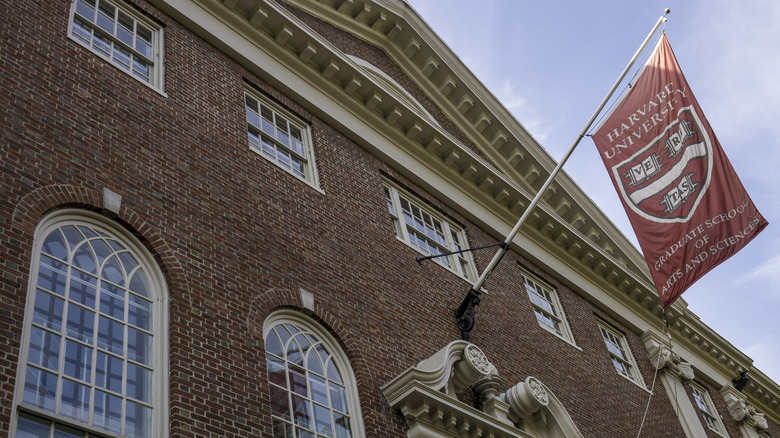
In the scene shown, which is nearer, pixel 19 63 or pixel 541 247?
pixel 19 63

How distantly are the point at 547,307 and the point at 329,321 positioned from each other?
8737mm

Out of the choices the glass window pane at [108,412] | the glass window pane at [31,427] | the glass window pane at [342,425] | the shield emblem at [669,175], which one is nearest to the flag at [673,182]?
the shield emblem at [669,175]

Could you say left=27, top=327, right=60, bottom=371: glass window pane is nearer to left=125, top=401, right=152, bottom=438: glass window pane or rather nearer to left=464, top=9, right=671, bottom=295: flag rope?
left=125, top=401, right=152, bottom=438: glass window pane

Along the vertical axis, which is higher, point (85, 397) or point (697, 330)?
point (697, 330)

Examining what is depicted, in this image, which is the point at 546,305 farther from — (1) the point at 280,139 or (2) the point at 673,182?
(1) the point at 280,139

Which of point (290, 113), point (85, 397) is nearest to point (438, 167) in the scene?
point (290, 113)

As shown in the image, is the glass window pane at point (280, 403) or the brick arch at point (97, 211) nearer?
the brick arch at point (97, 211)

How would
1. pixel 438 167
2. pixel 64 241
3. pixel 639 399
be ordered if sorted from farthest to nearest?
1. pixel 639 399
2. pixel 438 167
3. pixel 64 241

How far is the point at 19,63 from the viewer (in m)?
10.5

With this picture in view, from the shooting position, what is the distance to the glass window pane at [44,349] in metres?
8.23

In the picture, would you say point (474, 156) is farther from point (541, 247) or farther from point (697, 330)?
point (697, 330)

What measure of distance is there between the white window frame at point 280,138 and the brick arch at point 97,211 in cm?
336

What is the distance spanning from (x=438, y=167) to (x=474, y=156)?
3.13 ft

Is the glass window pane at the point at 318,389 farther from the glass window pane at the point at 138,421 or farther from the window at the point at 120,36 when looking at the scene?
the window at the point at 120,36
